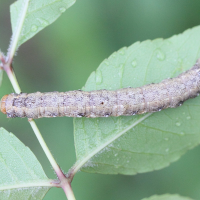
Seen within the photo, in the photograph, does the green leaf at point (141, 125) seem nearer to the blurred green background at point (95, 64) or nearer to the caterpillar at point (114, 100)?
the caterpillar at point (114, 100)

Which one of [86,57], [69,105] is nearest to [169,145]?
[69,105]

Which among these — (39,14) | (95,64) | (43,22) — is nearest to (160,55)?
(43,22)

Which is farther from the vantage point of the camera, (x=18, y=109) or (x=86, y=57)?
(x=86, y=57)

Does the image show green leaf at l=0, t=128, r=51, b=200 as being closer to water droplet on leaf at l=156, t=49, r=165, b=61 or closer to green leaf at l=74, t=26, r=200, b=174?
green leaf at l=74, t=26, r=200, b=174

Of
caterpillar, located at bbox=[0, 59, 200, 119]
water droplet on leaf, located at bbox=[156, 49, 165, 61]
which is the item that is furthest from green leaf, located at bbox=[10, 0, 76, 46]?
water droplet on leaf, located at bbox=[156, 49, 165, 61]

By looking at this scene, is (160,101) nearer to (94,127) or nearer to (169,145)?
(169,145)

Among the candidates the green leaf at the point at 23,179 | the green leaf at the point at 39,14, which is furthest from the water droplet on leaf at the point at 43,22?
the green leaf at the point at 23,179

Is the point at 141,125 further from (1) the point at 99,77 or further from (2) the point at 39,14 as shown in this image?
(2) the point at 39,14
